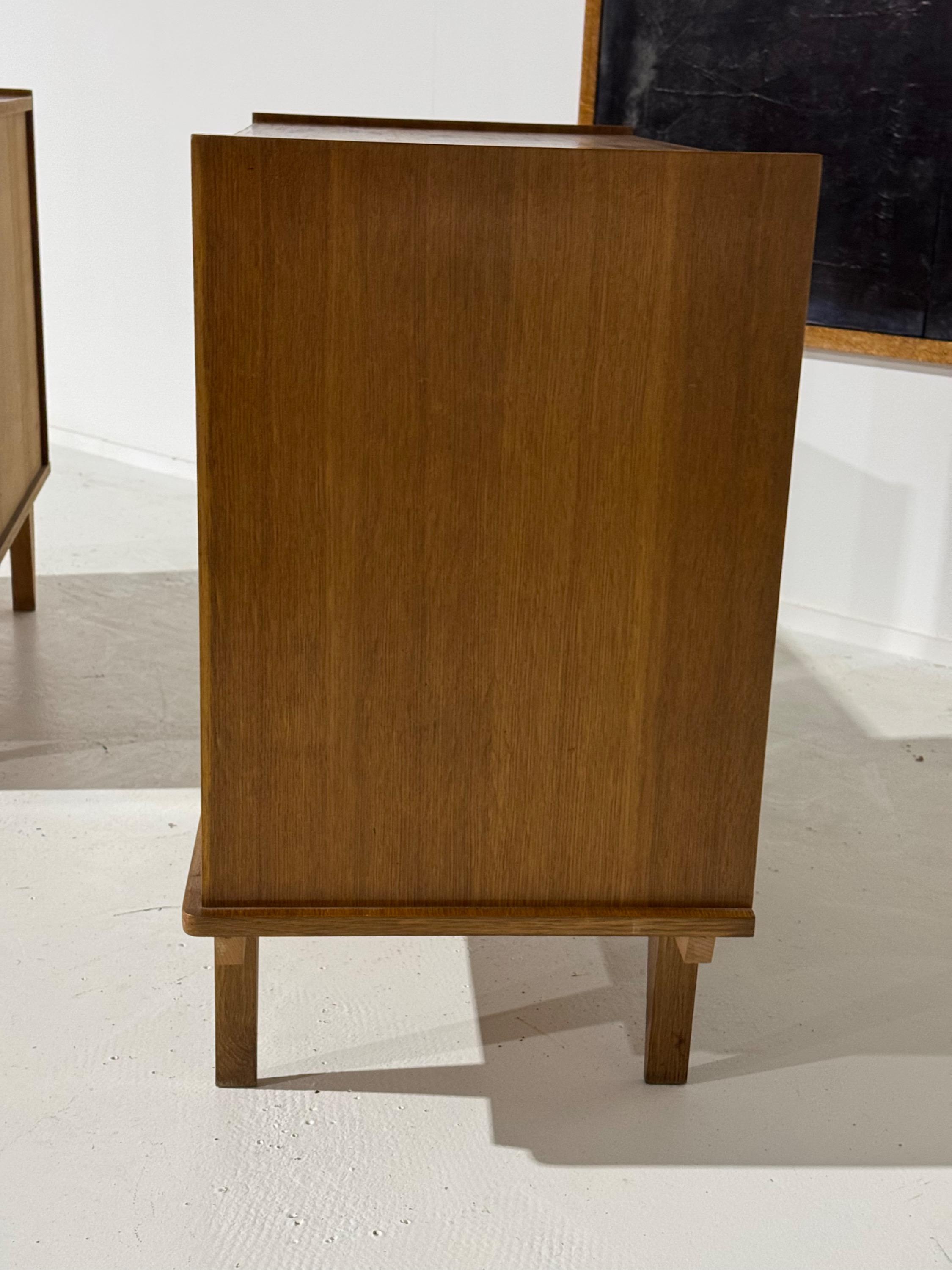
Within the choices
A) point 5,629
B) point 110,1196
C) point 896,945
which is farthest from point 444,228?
point 5,629

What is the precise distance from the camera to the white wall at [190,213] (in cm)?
285

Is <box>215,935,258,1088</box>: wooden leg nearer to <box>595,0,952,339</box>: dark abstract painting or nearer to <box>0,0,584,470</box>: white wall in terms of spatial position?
<box>595,0,952,339</box>: dark abstract painting

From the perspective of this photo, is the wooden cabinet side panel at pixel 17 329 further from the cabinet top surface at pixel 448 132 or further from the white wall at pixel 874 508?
the white wall at pixel 874 508

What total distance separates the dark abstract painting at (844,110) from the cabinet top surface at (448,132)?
956mm

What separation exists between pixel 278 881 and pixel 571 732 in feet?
1.05

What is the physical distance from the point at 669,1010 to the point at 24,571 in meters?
1.77

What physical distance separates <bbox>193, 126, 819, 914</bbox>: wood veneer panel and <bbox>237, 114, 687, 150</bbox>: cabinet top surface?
169 mm

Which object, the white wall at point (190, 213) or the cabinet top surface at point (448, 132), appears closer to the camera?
the cabinet top surface at point (448, 132)

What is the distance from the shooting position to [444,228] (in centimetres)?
114

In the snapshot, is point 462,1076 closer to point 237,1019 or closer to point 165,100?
point 237,1019

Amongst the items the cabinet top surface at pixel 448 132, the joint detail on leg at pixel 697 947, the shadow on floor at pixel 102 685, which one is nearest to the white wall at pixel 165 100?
the shadow on floor at pixel 102 685

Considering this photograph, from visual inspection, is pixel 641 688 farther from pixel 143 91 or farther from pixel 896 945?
pixel 143 91

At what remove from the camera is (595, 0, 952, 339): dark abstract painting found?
257 centimetres

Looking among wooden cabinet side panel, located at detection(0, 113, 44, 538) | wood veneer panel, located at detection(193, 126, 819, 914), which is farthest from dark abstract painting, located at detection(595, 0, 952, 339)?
wood veneer panel, located at detection(193, 126, 819, 914)
